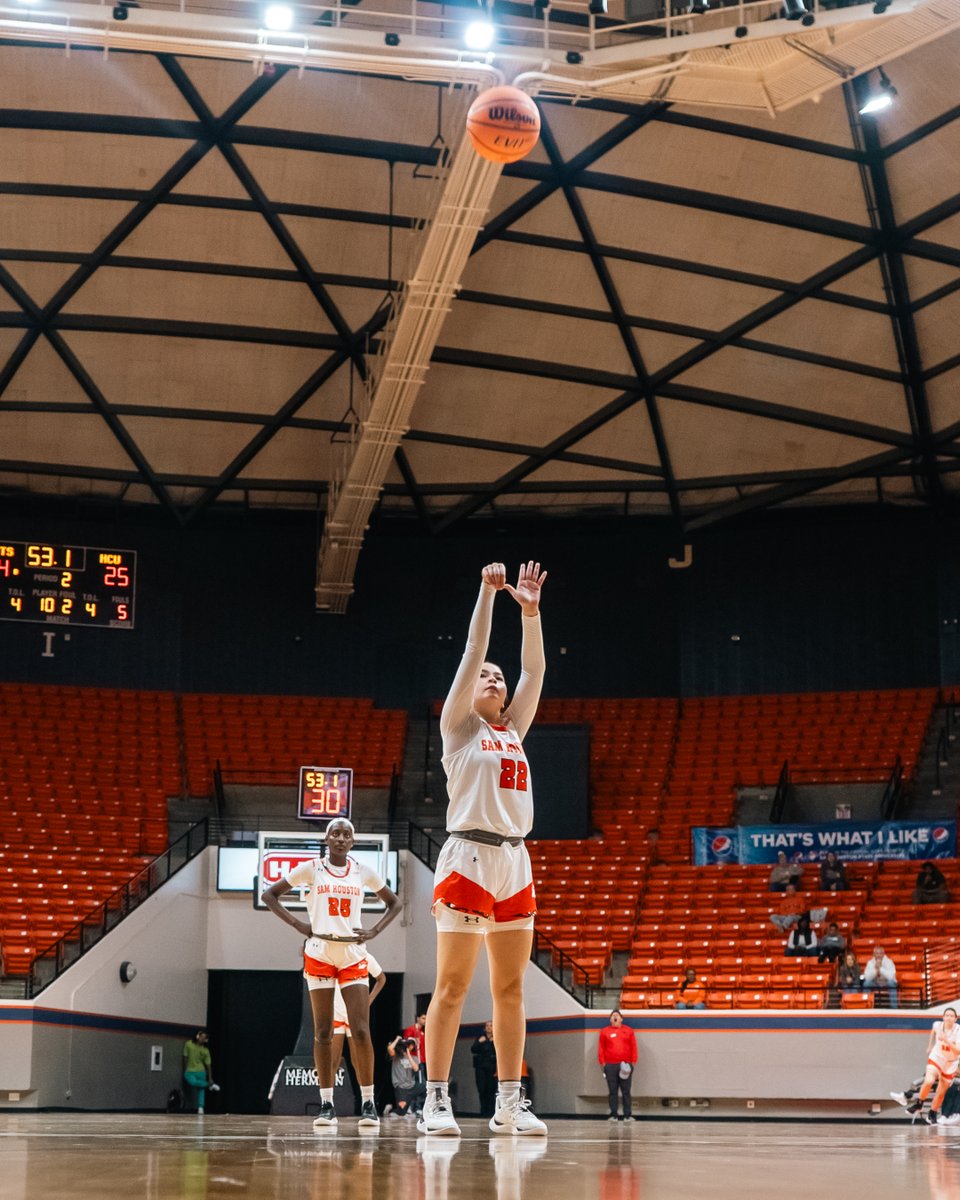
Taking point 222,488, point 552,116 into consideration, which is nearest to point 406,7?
point 552,116

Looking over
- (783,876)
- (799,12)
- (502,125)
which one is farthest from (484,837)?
(783,876)

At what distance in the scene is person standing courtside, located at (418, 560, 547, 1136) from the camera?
25.0 feet

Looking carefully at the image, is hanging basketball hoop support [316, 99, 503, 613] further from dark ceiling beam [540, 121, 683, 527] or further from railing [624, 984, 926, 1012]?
railing [624, 984, 926, 1012]

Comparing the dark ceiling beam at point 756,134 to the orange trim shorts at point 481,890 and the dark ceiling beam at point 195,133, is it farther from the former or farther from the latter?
the orange trim shorts at point 481,890

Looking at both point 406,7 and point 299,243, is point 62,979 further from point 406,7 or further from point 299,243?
point 406,7

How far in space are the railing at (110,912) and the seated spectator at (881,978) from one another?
1250 centimetres

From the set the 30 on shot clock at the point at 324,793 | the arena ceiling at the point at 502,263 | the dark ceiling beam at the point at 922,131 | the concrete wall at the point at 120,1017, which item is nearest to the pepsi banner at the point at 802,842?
the 30 on shot clock at the point at 324,793

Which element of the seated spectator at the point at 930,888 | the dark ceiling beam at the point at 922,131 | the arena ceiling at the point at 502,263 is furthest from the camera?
the seated spectator at the point at 930,888

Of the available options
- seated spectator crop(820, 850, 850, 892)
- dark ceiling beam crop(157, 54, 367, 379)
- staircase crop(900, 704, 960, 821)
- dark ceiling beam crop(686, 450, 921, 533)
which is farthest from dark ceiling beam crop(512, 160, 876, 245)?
staircase crop(900, 704, 960, 821)

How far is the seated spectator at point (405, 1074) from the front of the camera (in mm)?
22516

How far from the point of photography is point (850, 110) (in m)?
21.2

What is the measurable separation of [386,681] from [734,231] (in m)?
15.4

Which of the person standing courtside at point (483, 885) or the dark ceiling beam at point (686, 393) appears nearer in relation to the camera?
the person standing courtside at point (483, 885)

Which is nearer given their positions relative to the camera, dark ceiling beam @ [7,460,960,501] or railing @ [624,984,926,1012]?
railing @ [624,984,926,1012]
